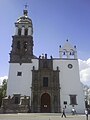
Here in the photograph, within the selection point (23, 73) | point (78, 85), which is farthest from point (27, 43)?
point (78, 85)

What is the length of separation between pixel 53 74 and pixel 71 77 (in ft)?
11.3

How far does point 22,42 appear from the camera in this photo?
39844 millimetres

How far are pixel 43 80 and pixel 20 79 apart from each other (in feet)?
14.2

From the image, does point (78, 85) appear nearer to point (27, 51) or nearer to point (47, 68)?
point (47, 68)

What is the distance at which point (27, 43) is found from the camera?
3969 cm

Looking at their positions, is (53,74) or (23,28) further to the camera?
(23,28)

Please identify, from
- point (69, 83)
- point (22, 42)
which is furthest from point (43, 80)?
point (22, 42)

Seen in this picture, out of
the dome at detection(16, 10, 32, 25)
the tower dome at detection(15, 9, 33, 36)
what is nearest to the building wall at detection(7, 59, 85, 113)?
the tower dome at detection(15, 9, 33, 36)

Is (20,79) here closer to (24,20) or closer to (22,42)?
(22,42)

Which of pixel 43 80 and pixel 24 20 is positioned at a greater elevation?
pixel 24 20

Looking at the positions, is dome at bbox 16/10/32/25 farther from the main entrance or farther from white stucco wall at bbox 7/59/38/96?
the main entrance

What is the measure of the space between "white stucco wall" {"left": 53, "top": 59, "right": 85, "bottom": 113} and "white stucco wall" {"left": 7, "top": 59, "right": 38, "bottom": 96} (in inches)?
198

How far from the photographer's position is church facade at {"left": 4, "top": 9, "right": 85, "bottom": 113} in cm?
3559

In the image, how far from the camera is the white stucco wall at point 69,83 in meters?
35.9
